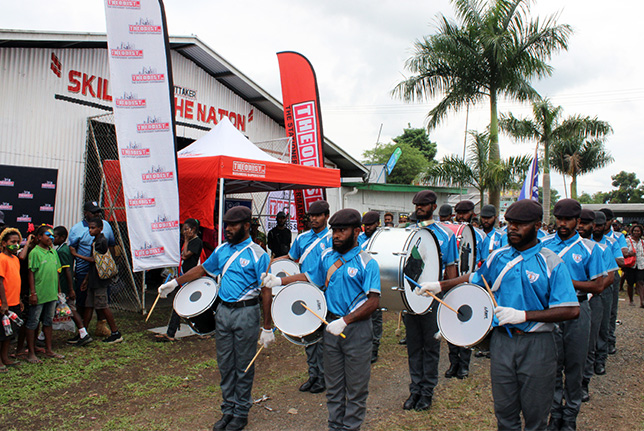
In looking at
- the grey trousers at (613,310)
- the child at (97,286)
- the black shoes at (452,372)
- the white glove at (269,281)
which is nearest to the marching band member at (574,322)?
the black shoes at (452,372)

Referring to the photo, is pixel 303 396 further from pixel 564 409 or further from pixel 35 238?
pixel 35 238

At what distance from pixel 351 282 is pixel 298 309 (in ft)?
1.90

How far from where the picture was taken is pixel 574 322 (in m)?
4.71

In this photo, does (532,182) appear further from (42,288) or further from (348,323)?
(42,288)

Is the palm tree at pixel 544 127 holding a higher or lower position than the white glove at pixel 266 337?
higher

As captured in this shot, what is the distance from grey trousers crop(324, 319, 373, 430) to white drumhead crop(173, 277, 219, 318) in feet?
5.28

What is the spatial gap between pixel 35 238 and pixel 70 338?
1878mm

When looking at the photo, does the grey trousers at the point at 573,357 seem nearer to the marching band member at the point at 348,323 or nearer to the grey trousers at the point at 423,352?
the grey trousers at the point at 423,352

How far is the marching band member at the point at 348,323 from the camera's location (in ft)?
12.9

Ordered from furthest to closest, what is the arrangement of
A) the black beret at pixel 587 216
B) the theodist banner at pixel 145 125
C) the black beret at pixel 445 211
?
the theodist banner at pixel 145 125, the black beret at pixel 445 211, the black beret at pixel 587 216

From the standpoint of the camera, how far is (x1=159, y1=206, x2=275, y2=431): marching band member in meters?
4.70

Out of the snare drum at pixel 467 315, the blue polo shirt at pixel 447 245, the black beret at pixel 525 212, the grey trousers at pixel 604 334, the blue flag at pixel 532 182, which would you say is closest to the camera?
the black beret at pixel 525 212

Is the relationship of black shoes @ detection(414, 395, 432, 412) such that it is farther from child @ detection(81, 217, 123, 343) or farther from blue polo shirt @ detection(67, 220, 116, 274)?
blue polo shirt @ detection(67, 220, 116, 274)

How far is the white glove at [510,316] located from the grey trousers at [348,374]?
1.16 m
